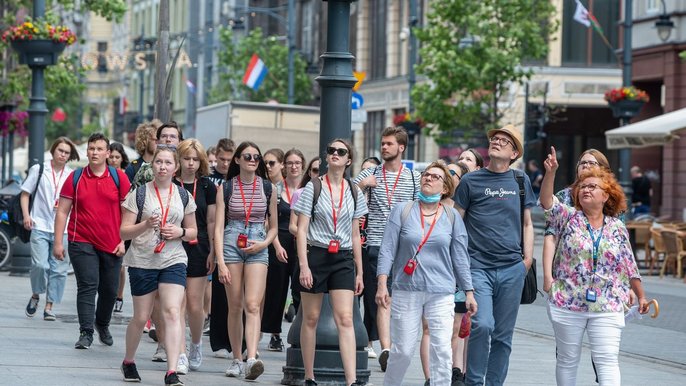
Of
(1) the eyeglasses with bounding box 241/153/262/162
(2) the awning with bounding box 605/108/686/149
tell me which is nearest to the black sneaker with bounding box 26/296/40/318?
(1) the eyeglasses with bounding box 241/153/262/162

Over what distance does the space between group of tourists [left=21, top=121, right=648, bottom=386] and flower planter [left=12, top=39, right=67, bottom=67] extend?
1084 centimetres

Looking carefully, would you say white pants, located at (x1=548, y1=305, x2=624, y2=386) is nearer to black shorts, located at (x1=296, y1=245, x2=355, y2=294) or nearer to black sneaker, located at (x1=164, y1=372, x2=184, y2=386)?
black shorts, located at (x1=296, y1=245, x2=355, y2=294)

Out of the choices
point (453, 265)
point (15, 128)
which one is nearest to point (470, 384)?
point (453, 265)

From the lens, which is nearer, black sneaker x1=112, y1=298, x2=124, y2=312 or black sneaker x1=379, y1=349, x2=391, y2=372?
black sneaker x1=379, y1=349, x2=391, y2=372

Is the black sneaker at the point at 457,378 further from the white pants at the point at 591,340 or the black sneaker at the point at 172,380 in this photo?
the black sneaker at the point at 172,380

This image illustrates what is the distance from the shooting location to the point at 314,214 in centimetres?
1093

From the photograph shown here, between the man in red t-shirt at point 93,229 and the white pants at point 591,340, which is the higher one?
the man in red t-shirt at point 93,229

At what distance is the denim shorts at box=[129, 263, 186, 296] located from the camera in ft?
36.4

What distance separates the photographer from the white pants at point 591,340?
9484 mm

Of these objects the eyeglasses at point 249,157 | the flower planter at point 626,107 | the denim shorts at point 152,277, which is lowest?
the denim shorts at point 152,277

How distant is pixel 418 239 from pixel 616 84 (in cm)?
4404

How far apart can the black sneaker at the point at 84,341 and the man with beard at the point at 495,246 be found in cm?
406

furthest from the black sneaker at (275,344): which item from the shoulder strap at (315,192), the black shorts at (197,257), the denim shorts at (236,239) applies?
the shoulder strap at (315,192)

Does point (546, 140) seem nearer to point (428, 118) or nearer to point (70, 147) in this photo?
point (428, 118)
